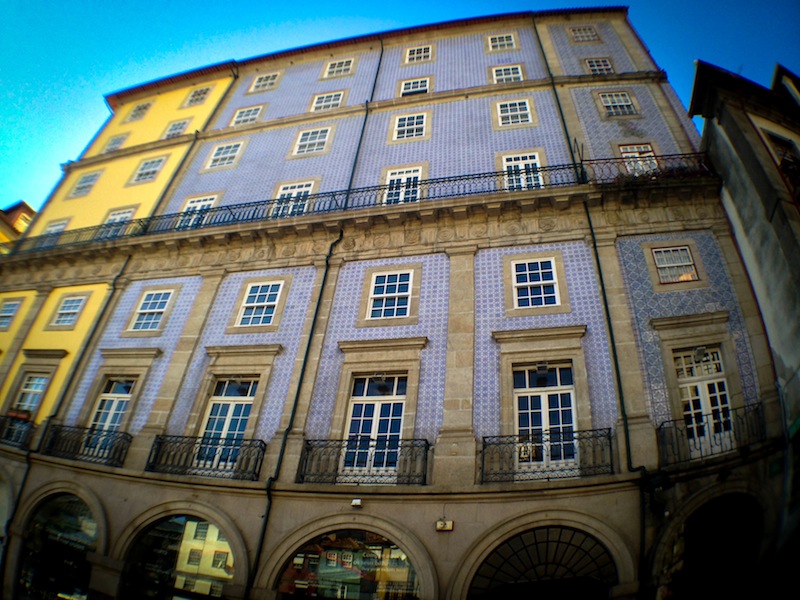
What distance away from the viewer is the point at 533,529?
8273mm

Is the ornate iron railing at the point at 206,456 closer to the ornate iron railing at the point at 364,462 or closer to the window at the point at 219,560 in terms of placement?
the ornate iron railing at the point at 364,462

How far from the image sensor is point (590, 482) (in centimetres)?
824

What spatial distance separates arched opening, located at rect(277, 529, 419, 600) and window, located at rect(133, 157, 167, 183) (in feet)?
50.2

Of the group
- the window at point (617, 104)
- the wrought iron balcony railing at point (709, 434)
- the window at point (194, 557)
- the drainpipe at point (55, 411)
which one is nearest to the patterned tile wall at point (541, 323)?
the wrought iron balcony railing at point (709, 434)

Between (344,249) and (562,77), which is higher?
(562,77)

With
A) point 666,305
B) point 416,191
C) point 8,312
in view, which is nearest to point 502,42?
point 416,191

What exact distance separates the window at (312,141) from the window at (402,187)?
3.46 metres

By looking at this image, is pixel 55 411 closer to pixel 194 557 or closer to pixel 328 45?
pixel 194 557

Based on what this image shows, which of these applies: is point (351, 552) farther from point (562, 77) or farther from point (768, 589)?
point (562, 77)

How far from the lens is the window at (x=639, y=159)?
12328mm

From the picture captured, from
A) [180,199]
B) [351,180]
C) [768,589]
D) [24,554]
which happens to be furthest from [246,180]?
[768,589]

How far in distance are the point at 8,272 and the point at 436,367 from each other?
1581 centimetres

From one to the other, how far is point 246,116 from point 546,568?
18.8 meters

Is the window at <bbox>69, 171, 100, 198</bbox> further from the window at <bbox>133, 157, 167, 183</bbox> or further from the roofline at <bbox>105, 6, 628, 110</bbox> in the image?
the roofline at <bbox>105, 6, 628, 110</bbox>
